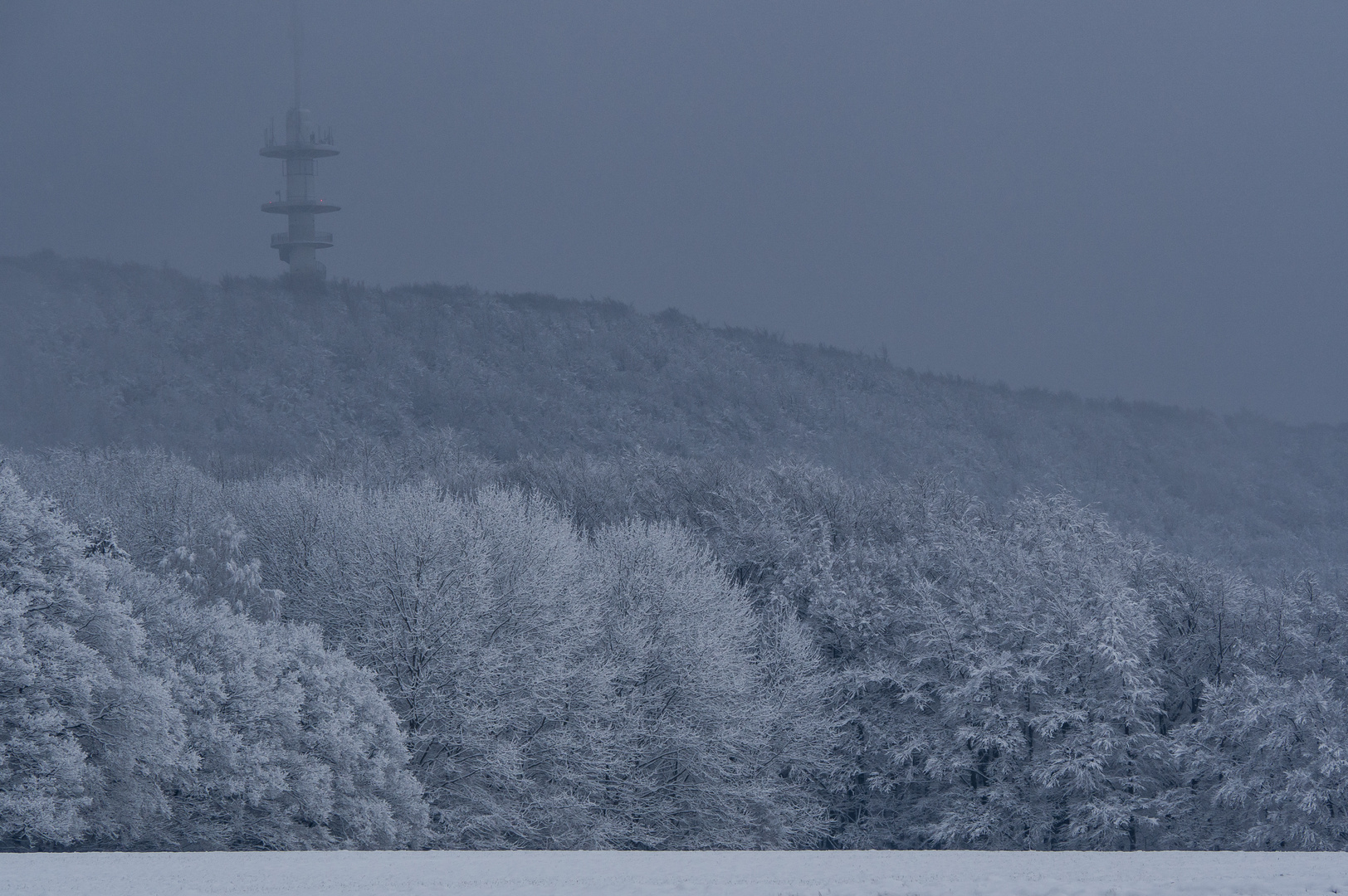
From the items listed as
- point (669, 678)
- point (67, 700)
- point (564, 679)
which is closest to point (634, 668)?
point (669, 678)

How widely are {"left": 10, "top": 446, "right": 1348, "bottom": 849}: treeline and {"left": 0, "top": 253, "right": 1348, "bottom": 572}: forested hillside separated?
6636cm

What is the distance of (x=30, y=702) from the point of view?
83.3 feet

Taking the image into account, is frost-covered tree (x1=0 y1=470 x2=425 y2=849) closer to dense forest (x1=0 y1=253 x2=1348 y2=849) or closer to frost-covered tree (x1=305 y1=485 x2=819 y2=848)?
dense forest (x1=0 y1=253 x2=1348 y2=849)

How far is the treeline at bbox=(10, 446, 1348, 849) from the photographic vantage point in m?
29.4

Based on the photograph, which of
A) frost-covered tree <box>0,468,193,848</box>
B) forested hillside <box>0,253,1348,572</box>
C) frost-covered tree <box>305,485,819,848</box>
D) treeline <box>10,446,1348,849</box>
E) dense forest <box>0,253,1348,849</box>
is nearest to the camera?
frost-covered tree <box>0,468,193,848</box>

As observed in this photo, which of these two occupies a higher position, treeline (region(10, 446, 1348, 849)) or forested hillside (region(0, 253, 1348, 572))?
forested hillside (region(0, 253, 1348, 572))

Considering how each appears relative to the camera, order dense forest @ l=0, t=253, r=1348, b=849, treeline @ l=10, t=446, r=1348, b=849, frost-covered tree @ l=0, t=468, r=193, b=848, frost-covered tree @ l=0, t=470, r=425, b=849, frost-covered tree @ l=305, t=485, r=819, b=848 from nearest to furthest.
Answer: frost-covered tree @ l=0, t=468, r=193, b=848, frost-covered tree @ l=0, t=470, r=425, b=849, dense forest @ l=0, t=253, r=1348, b=849, treeline @ l=10, t=446, r=1348, b=849, frost-covered tree @ l=305, t=485, r=819, b=848
